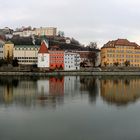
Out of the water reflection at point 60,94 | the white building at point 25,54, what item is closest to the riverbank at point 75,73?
the white building at point 25,54

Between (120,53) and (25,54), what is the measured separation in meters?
17.4

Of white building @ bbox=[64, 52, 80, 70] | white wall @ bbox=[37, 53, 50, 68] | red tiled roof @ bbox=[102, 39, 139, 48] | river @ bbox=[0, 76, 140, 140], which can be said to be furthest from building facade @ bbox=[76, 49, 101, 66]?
river @ bbox=[0, 76, 140, 140]

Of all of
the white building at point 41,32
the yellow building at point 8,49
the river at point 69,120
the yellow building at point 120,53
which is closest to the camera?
the river at point 69,120

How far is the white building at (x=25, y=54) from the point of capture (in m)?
55.8

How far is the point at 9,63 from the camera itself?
5150cm

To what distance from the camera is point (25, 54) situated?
5600 centimetres

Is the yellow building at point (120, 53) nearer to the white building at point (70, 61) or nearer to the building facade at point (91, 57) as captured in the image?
the building facade at point (91, 57)

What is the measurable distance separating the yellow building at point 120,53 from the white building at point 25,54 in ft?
41.8

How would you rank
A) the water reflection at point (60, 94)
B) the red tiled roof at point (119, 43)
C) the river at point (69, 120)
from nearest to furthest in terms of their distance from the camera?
the river at point (69, 120) → the water reflection at point (60, 94) → the red tiled roof at point (119, 43)

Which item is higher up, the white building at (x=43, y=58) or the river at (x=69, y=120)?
the white building at (x=43, y=58)

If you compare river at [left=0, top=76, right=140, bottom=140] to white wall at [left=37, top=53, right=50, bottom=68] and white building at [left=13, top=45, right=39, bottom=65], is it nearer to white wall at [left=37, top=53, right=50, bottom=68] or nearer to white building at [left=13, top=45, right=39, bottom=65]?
white wall at [left=37, top=53, right=50, bottom=68]

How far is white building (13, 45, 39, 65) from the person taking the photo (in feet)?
183

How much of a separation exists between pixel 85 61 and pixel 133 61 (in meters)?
9.13

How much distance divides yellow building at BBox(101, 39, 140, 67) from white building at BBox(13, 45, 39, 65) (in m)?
12.7
